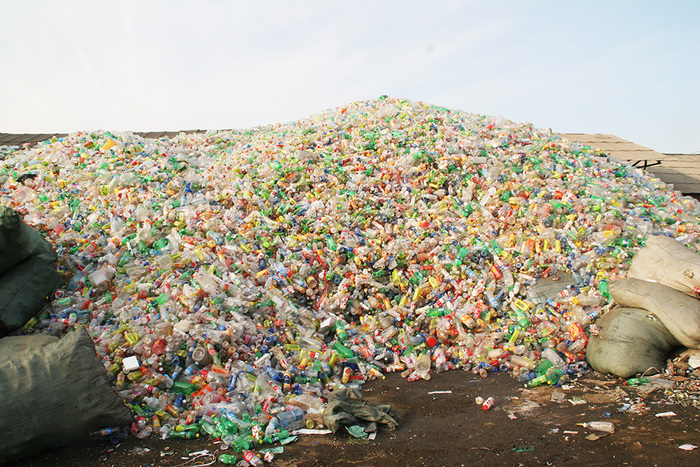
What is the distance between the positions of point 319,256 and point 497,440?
9.37 ft

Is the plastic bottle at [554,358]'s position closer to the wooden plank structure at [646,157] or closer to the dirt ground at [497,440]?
the dirt ground at [497,440]

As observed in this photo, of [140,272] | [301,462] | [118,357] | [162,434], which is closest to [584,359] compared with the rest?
[301,462]

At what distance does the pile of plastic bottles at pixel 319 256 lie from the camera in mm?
3820

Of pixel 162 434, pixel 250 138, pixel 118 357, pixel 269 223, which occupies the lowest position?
pixel 162 434

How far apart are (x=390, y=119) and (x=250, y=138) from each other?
285cm

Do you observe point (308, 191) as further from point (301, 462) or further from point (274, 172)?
point (301, 462)

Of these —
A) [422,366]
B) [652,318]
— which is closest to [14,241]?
[422,366]

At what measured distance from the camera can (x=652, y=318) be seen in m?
3.95

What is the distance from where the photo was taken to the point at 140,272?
15.7 feet

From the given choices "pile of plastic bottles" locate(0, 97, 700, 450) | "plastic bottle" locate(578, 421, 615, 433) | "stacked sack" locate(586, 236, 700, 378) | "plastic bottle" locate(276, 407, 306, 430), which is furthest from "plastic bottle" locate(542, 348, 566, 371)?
"plastic bottle" locate(276, 407, 306, 430)

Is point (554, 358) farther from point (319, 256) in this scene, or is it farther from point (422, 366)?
point (319, 256)

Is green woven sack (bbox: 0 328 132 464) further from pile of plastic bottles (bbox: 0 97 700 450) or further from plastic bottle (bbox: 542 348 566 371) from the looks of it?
plastic bottle (bbox: 542 348 566 371)

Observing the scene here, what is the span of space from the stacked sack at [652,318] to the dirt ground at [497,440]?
0.27 meters

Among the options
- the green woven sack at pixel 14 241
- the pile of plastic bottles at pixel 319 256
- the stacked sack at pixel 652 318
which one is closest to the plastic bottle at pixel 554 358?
the pile of plastic bottles at pixel 319 256
